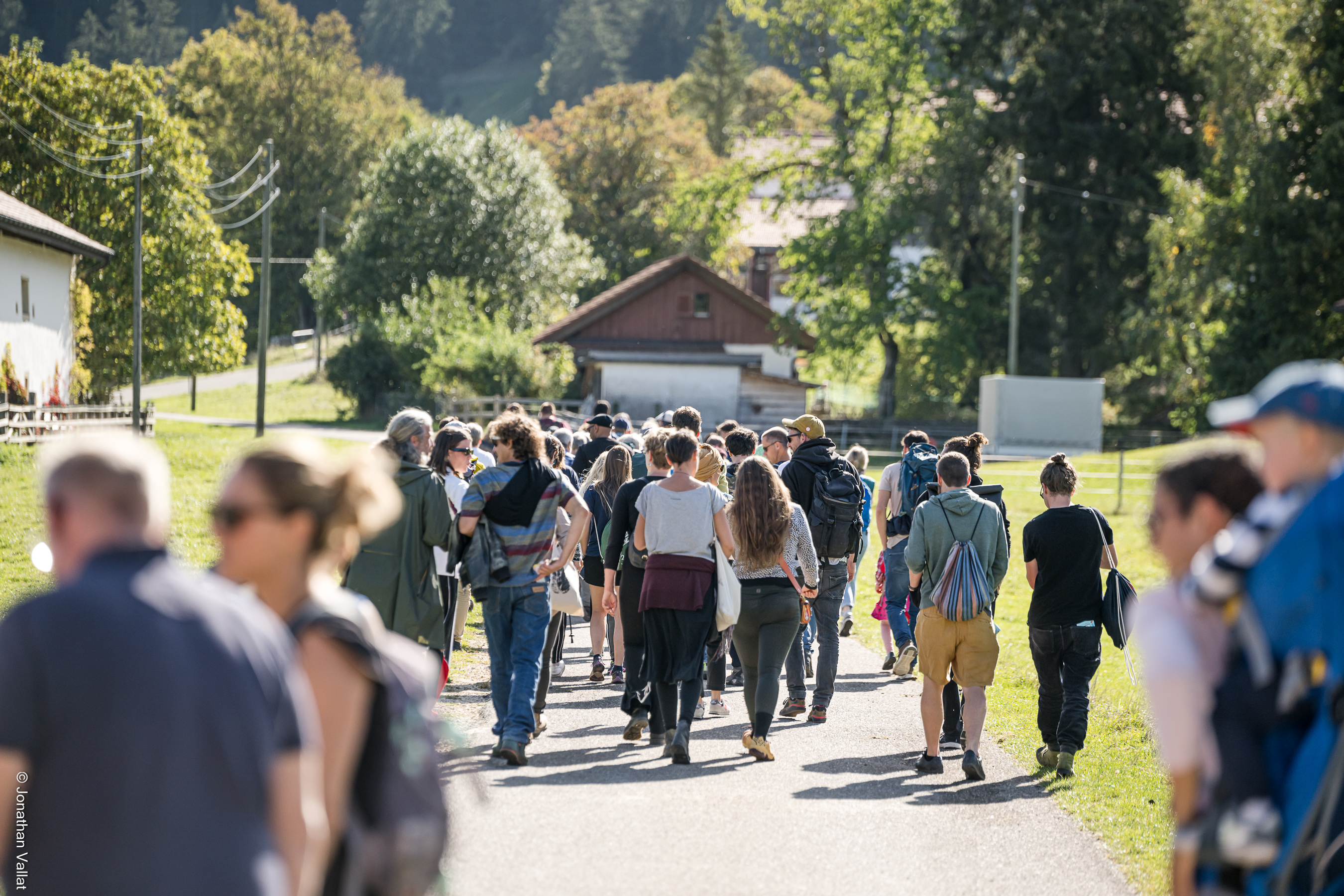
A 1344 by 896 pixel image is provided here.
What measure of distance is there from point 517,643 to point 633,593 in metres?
1.24

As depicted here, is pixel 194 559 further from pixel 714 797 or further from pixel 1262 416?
pixel 1262 416

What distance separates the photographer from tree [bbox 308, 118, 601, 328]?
61469 mm

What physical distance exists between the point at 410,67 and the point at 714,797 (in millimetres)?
161885

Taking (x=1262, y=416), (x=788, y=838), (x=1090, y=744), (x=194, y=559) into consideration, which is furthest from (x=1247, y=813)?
(x=194, y=559)

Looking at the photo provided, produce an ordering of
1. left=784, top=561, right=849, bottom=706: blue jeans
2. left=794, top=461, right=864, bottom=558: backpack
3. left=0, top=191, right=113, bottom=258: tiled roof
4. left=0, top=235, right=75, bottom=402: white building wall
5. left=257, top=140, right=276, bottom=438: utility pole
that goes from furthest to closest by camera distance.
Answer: left=257, top=140, right=276, bottom=438: utility pole < left=0, top=235, right=75, bottom=402: white building wall < left=0, top=191, right=113, bottom=258: tiled roof < left=794, top=461, right=864, bottom=558: backpack < left=784, top=561, right=849, bottom=706: blue jeans

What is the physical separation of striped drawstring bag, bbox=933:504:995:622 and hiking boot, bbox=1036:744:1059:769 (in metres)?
1.13

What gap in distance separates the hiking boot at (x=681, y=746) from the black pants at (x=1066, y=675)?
224 centimetres

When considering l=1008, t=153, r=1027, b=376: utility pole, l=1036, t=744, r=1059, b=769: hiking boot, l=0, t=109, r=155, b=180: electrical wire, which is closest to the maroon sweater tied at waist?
l=1036, t=744, r=1059, b=769: hiking boot

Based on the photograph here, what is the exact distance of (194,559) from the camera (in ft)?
56.6

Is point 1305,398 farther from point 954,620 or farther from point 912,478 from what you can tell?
point 912,478

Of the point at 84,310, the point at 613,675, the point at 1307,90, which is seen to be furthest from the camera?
the point at 84,310

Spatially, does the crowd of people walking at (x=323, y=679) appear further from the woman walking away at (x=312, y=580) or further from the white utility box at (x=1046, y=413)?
the white utility box at (x=1046, y=413)

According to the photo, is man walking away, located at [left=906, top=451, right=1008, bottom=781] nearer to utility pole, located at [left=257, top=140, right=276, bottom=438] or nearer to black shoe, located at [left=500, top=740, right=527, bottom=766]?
black shoe, located at [left=500, top=740, right=527, bottom=766]

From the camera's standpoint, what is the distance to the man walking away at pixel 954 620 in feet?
27.6
